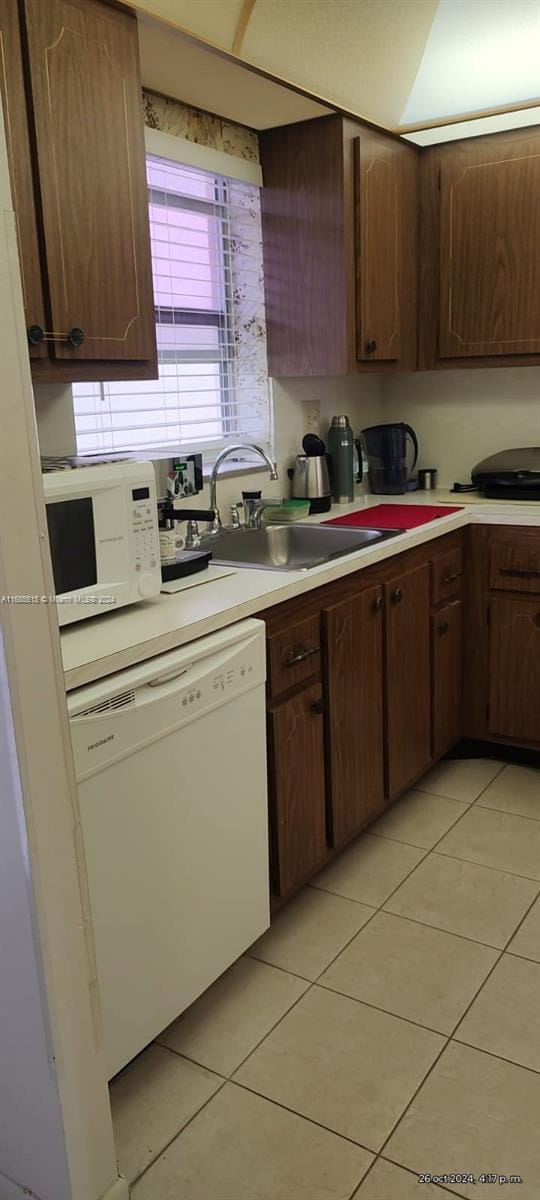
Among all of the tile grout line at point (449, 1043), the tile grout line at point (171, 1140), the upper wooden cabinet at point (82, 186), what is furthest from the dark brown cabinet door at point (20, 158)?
the tile grout line at point (449, 1043)

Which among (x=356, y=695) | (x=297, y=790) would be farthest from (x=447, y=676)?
(x=297, y=790)

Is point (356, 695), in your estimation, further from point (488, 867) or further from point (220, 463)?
point (220, 463)

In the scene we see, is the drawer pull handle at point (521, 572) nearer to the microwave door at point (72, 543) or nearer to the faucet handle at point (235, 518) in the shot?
the faucet handle at point (235, 518)

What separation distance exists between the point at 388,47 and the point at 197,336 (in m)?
1.03

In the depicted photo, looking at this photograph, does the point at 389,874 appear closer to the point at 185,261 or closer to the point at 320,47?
the point at 185,261

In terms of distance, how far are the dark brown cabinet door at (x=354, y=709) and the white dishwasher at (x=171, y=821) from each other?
1.20 feet

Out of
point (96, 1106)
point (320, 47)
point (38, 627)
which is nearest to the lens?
point (38, 627)

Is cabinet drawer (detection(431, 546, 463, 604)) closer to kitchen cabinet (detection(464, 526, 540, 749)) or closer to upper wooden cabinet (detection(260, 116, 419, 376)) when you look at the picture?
kitchen cabinet (detection(464, 526, 540, 749))

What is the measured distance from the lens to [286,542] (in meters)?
2.82

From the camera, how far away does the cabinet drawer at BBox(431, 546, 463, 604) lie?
113 inches

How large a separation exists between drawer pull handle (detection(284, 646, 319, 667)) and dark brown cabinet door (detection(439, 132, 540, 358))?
154 centimetres

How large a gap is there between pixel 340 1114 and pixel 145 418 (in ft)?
5.99

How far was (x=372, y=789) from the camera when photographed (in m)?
2.57

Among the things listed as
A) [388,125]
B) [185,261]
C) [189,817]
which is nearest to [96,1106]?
[189,817]
